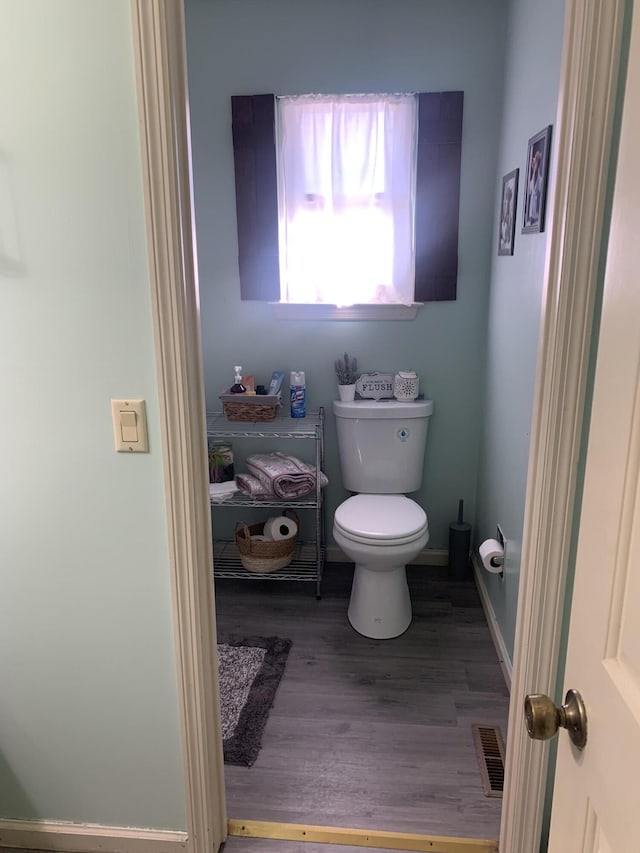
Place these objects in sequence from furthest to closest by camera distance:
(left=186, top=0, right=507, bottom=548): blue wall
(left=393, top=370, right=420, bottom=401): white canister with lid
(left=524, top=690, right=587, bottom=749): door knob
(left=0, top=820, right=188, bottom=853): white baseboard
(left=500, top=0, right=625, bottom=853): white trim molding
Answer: (left=393, top=370, right=420, bottom=401): white canister with lid, (left=186, top=0, right=507, bottom=548): blue wall, (left=0, top=820, right=188, bottom=853): white baseboard, (left=500, top=0, right=625, bottom=853): white trim molding, (left=524, top=690, right=587, bottom=749): door knob

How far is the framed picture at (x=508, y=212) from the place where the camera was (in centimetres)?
224

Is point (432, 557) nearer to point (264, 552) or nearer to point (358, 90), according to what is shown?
point (264, 552)

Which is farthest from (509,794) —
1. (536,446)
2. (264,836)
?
(536,446)

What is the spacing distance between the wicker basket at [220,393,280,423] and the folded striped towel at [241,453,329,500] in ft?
0.67

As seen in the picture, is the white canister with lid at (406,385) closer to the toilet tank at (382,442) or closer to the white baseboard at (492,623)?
the toilet tank at (382,442)

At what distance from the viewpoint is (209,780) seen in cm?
153

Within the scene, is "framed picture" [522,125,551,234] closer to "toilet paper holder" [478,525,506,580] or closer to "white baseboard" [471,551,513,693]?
"toilet paper holder" [478,525,506,580]

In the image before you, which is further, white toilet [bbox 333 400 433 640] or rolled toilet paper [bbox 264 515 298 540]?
rolled toilet paper [bbox 264 515 298 540]

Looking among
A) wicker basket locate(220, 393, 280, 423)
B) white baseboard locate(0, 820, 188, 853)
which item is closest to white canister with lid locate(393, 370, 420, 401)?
wicker basket locate(220, 393, 280, 423)

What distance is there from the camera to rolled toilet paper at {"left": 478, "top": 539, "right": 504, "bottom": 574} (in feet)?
7.45

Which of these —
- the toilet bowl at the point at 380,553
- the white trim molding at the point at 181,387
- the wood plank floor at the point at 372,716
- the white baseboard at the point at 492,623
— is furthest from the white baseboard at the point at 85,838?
the white baseboard at the point at 492,623

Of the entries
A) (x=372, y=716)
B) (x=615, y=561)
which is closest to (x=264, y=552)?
(x=372, y=716)

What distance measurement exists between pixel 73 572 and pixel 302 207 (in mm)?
1890

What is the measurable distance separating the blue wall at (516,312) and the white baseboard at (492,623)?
4cm
